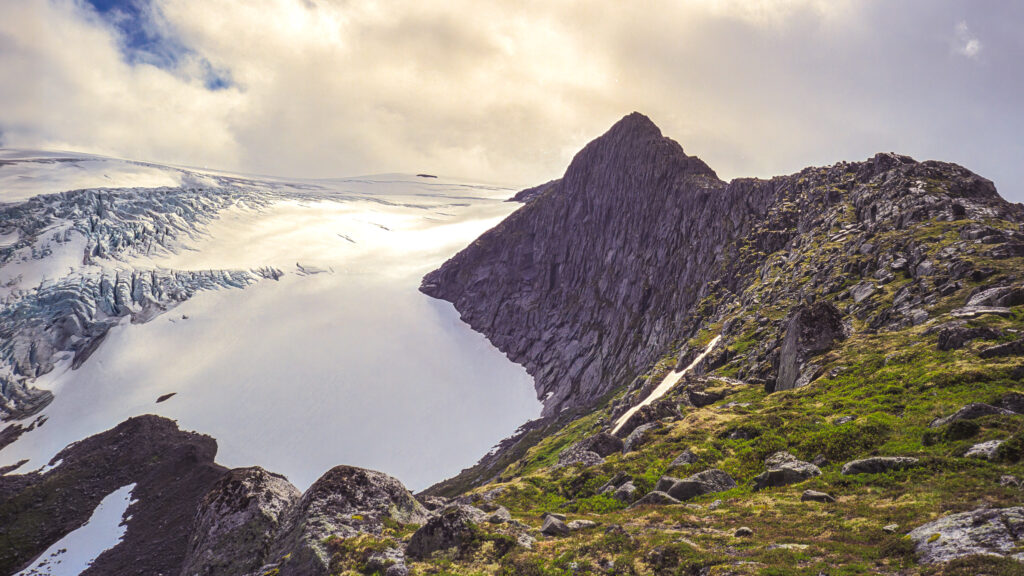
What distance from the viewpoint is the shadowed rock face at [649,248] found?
57156 mm

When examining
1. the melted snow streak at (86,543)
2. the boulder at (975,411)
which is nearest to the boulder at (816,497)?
the boulder at (975,411)

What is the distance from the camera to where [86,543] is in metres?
81.0

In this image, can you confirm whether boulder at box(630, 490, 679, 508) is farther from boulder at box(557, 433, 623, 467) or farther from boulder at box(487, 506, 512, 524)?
boulder at box(557, 433, 623, 467)

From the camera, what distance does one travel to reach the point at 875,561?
12969mm

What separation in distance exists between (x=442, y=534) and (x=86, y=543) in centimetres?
9840

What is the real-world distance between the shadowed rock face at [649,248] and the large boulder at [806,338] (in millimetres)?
2406

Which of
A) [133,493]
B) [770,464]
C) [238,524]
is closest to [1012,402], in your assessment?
[770,464]

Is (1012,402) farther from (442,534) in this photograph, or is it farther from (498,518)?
(442,534)

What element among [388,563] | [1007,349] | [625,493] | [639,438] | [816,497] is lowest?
[388,563]

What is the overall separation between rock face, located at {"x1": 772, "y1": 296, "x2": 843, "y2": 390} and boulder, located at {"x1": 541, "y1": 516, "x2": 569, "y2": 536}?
27.2 meters

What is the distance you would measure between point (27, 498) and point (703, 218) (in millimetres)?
151702

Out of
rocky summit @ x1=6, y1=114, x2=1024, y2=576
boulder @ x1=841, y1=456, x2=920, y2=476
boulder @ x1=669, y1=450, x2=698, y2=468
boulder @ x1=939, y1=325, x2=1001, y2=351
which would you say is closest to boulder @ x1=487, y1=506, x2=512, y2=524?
rocky summit @ x1=6, y1=114, x2=1024, y2=576

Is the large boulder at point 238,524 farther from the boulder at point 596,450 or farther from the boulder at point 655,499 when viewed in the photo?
the boulder at point 596,450

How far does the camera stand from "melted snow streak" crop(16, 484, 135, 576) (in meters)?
76.2
